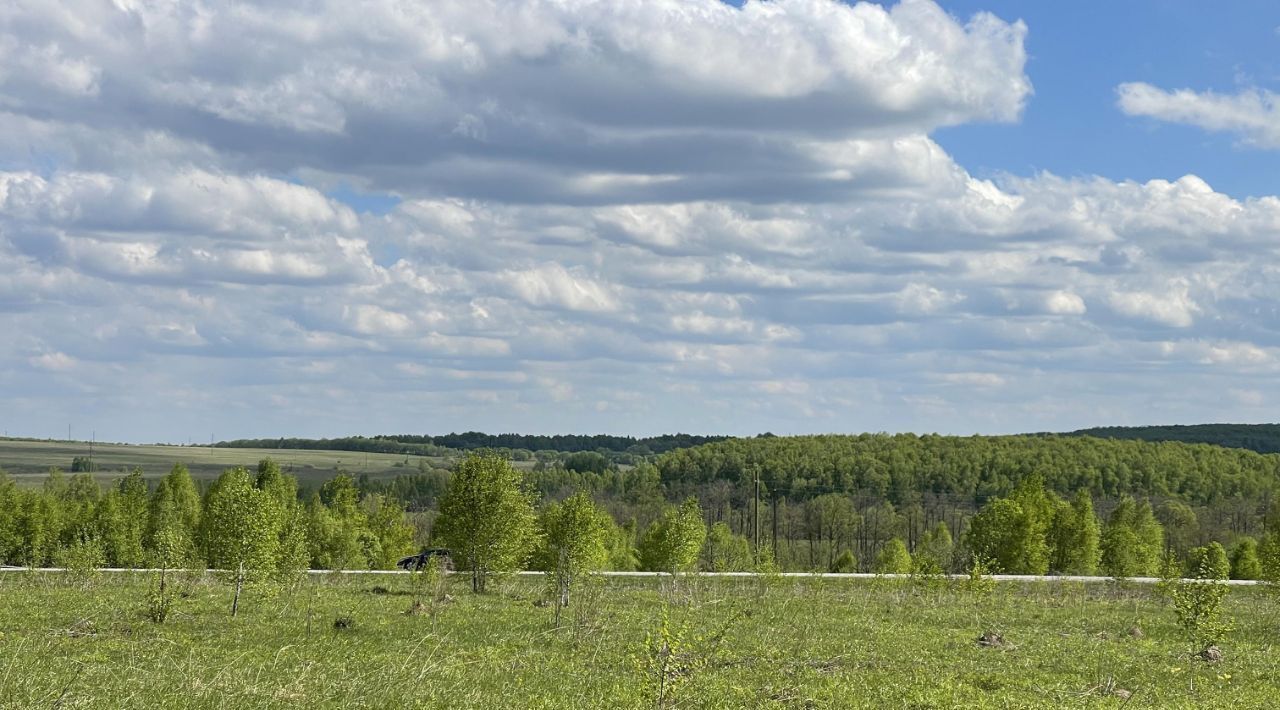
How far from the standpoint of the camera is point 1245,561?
8725cm

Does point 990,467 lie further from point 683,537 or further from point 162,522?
point 162,522

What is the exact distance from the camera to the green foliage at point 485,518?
48.7 meters

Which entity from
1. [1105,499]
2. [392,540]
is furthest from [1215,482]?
[392,540]

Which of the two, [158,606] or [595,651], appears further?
[158,606]

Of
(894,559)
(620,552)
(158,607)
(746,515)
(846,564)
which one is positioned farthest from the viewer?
(746,515)

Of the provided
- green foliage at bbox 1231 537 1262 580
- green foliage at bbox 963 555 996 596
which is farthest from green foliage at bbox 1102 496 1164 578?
green foliage at bbox 963 555 996 596

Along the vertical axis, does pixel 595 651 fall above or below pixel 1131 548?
above

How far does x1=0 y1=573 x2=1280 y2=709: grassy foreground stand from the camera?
18.9 meters

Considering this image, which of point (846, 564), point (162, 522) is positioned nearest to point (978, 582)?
point (162, 522)

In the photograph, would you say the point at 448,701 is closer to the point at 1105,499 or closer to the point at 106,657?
the point at 106,657

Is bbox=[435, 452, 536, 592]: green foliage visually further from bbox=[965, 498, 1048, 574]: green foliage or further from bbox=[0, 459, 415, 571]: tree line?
bbox=[965, 498, 1048, 574]: green foliage

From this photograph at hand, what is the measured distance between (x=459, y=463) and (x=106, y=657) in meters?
28.3

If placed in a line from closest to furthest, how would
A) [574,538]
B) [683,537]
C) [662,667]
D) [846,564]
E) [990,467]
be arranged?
[662,667] → [574,538] → [683,537] → [846,564] → [990,467]

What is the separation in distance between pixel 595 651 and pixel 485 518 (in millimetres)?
21490
